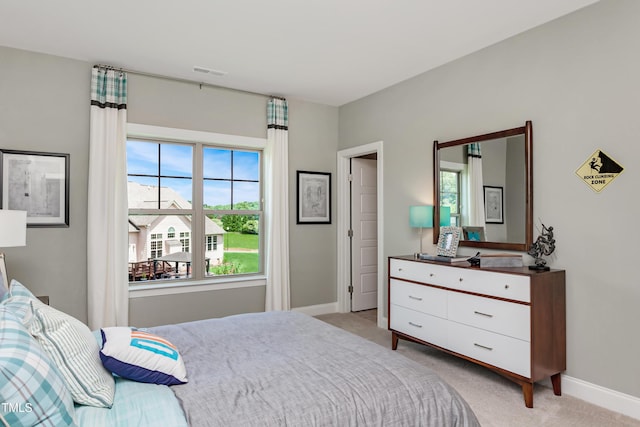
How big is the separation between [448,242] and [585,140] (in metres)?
1.31

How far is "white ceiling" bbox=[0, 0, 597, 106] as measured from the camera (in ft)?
8.98

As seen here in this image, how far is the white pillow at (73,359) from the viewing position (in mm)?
1387

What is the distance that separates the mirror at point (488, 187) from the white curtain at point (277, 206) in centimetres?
176

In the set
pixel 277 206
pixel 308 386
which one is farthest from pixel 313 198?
pixel 308 386

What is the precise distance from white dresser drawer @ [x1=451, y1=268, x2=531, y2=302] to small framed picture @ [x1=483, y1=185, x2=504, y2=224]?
0.58 m

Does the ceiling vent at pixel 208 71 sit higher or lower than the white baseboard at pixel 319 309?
higher

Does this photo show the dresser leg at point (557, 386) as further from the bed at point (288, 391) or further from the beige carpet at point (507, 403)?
the bed at point (288, 391)

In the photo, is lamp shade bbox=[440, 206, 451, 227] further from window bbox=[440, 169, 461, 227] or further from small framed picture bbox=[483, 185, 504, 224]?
small framed picture bbox=[483, 185, 504, 224]

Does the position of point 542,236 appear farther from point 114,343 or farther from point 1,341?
point 1,341

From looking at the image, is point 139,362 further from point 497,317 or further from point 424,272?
point 424,272

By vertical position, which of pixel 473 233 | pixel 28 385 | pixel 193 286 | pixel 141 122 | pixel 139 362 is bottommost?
pixel 193 286

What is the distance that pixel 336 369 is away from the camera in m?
1.76

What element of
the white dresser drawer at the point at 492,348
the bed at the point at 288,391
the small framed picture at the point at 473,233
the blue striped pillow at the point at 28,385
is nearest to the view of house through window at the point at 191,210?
the bed at the point at 288,391

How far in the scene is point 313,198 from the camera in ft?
16.4
